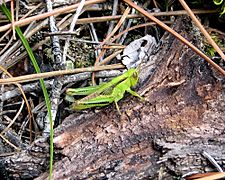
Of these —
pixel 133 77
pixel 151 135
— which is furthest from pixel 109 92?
pixel 151 135

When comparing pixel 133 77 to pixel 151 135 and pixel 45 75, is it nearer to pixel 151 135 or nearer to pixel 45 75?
pixel 151 135

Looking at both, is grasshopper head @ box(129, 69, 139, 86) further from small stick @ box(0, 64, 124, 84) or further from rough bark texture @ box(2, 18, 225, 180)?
small stick @ box(0, 64, 124, 84)

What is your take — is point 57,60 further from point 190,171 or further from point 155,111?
point 190,171

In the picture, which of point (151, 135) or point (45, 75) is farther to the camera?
point (45, 75)

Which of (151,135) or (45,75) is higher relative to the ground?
(45,75)

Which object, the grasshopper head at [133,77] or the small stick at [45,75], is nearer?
the grasshopper head at [133,77]

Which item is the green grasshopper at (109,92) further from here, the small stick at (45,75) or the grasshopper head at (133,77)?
the small stick at (45,75)

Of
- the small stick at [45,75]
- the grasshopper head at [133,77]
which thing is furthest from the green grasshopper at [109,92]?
the small stick at [45,75]
